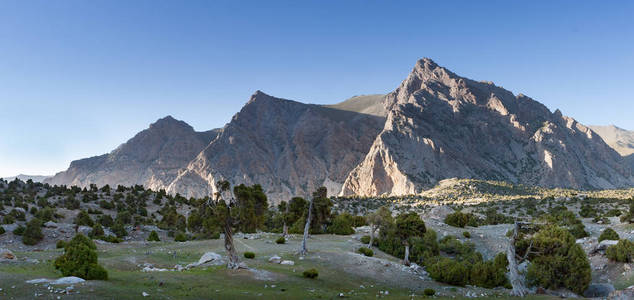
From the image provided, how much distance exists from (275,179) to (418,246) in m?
159

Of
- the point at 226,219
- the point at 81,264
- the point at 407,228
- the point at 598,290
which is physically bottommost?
the point at 598,290

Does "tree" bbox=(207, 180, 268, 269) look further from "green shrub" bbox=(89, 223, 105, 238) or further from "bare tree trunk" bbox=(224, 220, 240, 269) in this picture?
"green shrub" bbox=(89, 223, 105, 238)

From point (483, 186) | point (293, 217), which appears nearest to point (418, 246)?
point (293, 217)

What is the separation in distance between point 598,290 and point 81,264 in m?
32.9

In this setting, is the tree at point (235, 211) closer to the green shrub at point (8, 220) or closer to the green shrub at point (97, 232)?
the green shrub at point (97, 232)

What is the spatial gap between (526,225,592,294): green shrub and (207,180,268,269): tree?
65.1ft

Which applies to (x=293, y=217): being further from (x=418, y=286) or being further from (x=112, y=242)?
(x=418, y=286)

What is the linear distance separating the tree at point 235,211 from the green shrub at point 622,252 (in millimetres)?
29460

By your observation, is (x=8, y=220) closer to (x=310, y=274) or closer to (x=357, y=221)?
(x=310, y=274)

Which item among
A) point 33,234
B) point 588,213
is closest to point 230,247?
point 33,234

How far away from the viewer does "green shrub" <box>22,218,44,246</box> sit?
36.1 m

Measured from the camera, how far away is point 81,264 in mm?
17812

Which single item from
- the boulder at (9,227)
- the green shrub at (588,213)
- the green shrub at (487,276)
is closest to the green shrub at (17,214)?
the boulder at (9,227)

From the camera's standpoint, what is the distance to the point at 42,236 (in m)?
37.8
